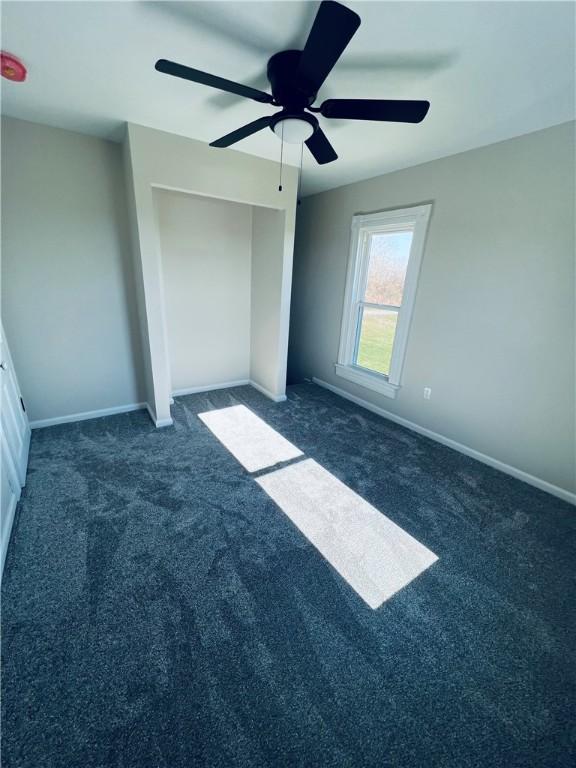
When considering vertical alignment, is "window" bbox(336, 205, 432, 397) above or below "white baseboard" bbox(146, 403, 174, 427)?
above

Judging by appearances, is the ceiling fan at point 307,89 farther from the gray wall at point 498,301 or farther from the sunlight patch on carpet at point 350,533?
the sunlight patch on carpet at point 350,533

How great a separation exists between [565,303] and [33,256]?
422cm

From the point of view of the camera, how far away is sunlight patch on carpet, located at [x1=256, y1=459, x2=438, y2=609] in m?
1.66

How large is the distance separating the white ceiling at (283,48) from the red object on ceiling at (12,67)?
59mm

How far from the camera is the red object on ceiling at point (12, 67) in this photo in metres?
1.58

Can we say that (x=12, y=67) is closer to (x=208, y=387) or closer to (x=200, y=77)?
(x=200, y=77)

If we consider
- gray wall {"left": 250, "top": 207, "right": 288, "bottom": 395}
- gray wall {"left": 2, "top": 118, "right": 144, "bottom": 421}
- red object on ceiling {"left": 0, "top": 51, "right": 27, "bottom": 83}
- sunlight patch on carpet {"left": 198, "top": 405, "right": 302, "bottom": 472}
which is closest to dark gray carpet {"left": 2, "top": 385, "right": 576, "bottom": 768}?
sunlight patch on carpet {"left": 198, "top": 405, "right": 302, "bottom": 472}

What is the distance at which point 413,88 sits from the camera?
5.72 ft

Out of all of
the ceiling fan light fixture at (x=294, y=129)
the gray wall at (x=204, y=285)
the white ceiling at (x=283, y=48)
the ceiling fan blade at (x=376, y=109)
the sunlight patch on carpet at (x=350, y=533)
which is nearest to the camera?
the white ceiling at (x=283, y=48)

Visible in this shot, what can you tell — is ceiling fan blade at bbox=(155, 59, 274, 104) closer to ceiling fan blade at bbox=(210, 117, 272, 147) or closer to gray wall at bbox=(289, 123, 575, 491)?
ceiling fan blade at bbox=(210, 117, 272, 147)

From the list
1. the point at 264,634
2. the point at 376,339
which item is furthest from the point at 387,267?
the point at 264,634

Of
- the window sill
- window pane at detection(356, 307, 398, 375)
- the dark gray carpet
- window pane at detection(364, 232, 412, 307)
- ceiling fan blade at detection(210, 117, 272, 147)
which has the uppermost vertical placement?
ceiling fan blade at detection(210, 117, 272, 147)

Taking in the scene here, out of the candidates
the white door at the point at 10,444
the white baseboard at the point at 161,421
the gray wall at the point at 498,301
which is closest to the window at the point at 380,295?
the gray wall at the point at 498,301

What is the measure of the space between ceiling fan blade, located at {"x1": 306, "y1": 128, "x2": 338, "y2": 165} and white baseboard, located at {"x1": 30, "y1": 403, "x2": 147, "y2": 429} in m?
2.94
